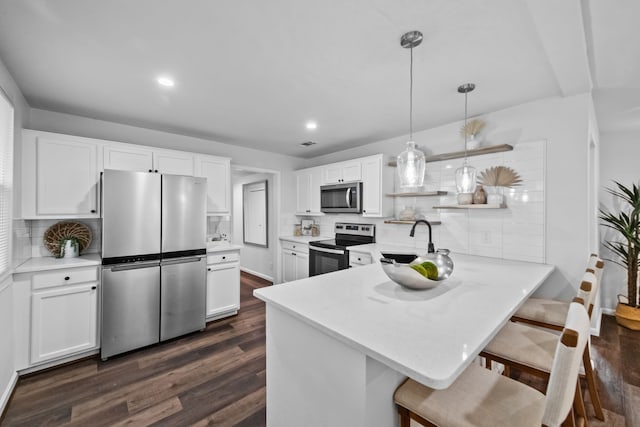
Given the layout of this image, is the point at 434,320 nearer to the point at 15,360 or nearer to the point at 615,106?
the point at 15,360

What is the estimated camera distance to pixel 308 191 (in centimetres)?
473

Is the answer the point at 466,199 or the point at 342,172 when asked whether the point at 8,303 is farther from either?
the point at 466,199

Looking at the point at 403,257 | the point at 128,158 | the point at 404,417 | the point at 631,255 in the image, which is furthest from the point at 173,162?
the point at 631,255

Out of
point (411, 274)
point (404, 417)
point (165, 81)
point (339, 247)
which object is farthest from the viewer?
point (339, 247)

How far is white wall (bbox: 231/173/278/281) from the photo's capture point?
4996 mm

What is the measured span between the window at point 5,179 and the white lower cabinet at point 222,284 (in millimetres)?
1617

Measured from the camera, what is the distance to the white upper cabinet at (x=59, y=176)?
244 centimetres

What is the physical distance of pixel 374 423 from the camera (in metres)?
1.03

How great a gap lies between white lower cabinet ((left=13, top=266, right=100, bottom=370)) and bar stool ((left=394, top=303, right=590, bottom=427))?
9.22ft

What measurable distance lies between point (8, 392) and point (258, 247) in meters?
3.78

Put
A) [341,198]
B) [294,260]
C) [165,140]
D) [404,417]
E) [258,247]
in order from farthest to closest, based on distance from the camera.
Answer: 1. [258,247]
2. [294,260]
3. [341,198]
4. [165,140]
5. [404,417]

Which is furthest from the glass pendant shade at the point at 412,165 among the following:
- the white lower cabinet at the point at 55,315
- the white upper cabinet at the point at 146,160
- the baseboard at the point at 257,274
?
the baseboard at the point at 257,274

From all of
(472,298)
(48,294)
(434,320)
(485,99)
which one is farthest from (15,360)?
(485,99)

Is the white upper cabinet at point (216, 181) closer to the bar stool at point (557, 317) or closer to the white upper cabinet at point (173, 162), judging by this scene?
the white upper cabinet at point (173, 162)
